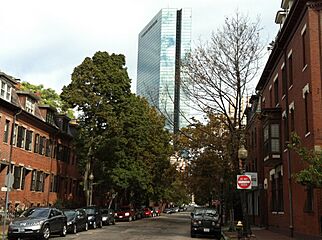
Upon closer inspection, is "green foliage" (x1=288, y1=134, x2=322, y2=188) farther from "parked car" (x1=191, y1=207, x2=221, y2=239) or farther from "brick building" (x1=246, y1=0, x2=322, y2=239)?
"parked car" (x1=191, y1=207, x2=221, y2=239)

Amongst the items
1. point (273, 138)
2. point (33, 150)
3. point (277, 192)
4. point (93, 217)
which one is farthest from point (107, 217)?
point (273, 138)

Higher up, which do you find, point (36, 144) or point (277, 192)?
point (36, 144)

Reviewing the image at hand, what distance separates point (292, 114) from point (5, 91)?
72.3ft

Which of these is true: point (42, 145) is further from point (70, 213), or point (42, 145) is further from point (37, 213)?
point (37, 213)

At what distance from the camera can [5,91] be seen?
35156 millimetres

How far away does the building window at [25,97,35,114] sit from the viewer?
130 ft

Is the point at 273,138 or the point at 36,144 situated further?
the point at 36,144

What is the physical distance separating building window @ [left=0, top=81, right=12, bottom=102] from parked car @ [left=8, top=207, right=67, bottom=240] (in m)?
14.4

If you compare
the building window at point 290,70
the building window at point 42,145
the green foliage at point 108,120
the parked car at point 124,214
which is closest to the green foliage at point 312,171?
the building window at point 290,70

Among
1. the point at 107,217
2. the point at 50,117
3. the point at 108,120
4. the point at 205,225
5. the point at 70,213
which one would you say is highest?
the point at 50,117

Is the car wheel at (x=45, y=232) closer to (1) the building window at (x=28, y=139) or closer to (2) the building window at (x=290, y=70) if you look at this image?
(2) the building window at (x=290, y=70)

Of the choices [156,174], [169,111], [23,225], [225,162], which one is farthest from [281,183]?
[156,174]

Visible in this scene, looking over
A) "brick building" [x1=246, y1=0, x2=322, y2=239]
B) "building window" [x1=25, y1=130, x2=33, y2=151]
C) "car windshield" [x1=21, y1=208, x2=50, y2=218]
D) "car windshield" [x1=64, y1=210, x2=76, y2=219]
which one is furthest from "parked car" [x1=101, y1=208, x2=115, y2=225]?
"car windshield" [x1=21, y1=208, x2=50, y2=218]

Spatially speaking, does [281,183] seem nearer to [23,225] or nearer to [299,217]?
[299,217]
